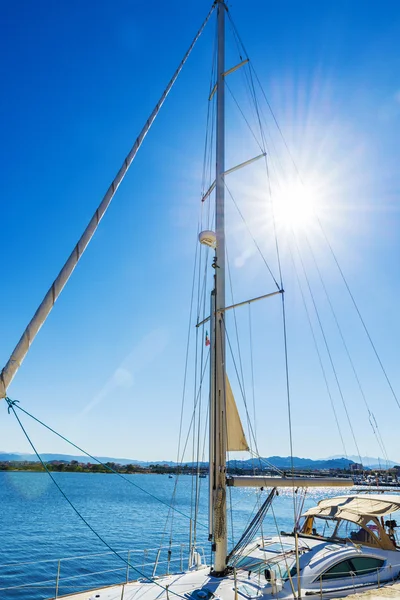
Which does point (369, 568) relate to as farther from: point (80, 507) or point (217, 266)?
point (80, 507)

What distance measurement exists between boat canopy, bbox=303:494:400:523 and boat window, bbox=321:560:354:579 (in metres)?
2.00

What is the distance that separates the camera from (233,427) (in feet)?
39.7

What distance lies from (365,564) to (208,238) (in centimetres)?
1095

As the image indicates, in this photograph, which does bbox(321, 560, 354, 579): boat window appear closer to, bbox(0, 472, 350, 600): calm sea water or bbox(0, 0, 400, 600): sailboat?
bbox(0, 0, 400, 600): sailboat

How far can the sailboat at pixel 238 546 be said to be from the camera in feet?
30.1

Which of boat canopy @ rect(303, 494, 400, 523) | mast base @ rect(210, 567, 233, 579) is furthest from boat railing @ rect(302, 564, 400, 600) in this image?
mast base @ rect(210, 567, 233, 579)

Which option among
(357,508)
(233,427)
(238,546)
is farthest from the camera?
(357,508)

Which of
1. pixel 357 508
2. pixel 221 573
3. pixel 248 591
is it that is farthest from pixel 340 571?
pixel 357 508

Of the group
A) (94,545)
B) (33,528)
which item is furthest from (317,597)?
(33,528)

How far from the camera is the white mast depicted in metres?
10.2

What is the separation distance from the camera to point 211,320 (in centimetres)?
1217

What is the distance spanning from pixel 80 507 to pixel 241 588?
5378 cm

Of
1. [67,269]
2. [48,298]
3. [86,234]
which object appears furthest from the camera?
[86,234]

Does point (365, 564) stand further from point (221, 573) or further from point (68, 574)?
point (68, 574)
